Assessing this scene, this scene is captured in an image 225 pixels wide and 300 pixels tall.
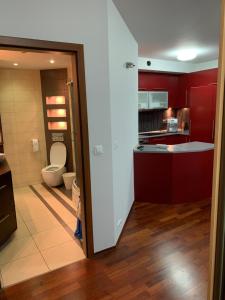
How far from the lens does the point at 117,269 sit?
2238mm

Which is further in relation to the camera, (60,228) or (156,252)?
(60,228)

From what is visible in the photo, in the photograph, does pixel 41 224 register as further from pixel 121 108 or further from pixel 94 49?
pixel 94 49

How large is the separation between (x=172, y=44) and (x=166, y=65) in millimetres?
1380

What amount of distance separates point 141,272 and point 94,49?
220 centimetres

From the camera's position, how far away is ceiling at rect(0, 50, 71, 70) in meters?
3.43

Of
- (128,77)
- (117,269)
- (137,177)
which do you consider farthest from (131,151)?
(117,269)

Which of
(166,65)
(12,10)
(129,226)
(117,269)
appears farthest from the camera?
(166,65)

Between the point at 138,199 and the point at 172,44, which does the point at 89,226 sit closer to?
the point at 138,199

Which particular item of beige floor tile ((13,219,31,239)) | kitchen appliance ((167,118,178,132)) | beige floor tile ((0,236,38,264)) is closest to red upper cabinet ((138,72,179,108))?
kitchen appliance ((167,118,178,132))

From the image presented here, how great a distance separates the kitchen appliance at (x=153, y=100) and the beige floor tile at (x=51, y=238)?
327 cm

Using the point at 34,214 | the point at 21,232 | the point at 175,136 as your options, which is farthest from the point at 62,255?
the point at 175,136

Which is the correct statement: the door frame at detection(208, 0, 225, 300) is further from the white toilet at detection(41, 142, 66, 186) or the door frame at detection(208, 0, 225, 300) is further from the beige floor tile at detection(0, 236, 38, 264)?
the white toilet at detection(41, 142, 66, 186)

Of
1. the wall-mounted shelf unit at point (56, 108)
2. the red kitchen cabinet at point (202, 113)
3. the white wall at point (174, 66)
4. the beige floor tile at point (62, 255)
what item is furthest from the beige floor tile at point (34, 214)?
the red kitchen cabinet at point (202, 113)

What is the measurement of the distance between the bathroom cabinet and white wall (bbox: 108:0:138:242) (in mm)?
1269
